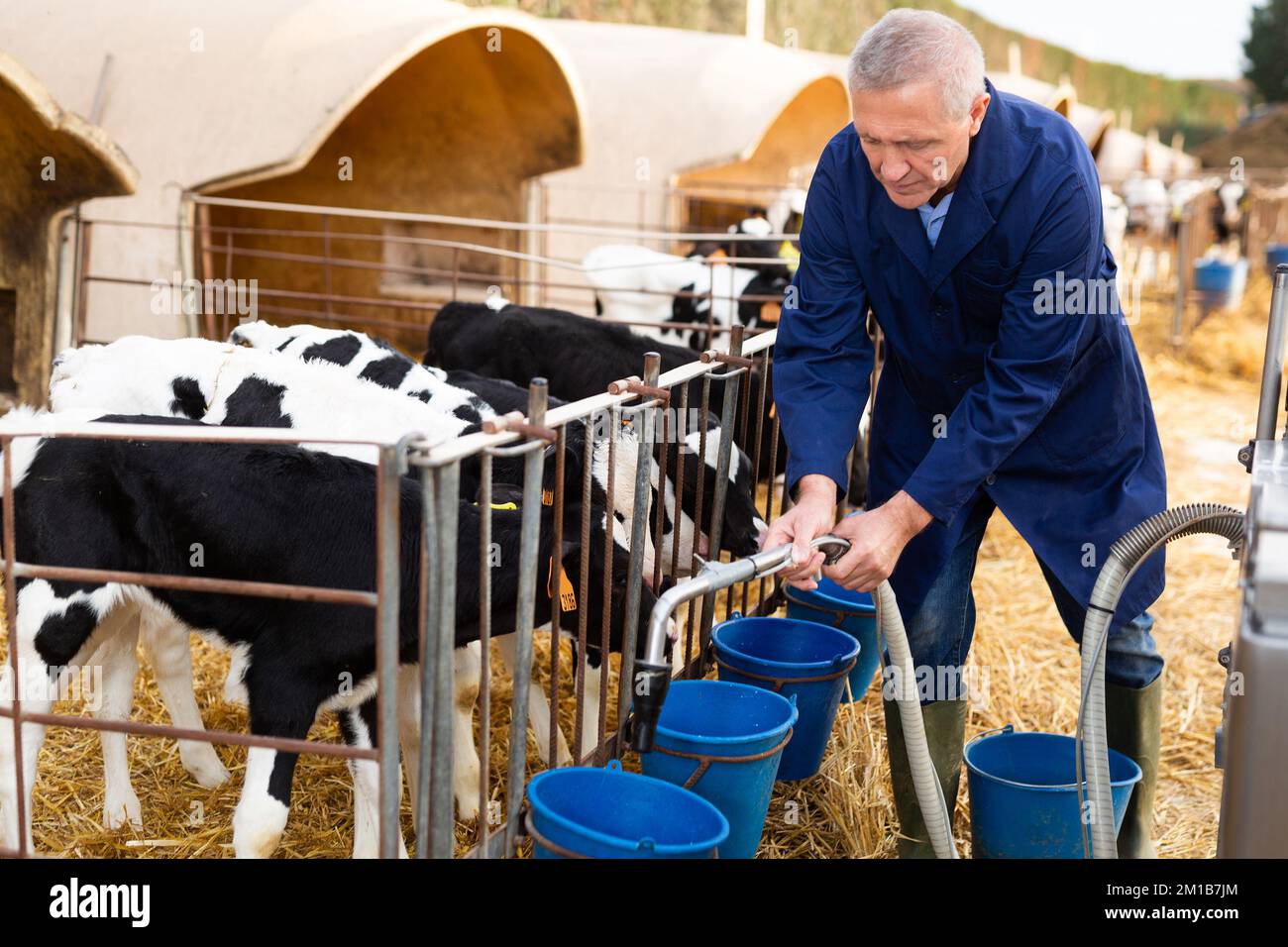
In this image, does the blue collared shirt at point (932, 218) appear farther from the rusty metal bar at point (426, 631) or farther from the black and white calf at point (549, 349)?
the black and white calf at point (549, 349)

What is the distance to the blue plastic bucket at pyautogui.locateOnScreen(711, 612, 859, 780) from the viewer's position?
3732 mm

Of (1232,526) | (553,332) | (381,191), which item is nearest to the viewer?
(1232,526)

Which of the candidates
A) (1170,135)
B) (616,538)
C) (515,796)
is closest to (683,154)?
(616,538)

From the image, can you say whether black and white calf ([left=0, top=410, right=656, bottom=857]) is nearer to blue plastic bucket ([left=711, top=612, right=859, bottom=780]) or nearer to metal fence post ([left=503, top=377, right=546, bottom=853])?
metal fence post ([left=503, top=377, right=546, bottom=853])

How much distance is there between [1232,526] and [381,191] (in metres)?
10.9

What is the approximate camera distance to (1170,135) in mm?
58312

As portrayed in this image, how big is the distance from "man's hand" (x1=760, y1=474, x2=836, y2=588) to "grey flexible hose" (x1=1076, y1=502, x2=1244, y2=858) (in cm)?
58

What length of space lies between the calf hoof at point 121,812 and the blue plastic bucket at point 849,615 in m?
2.22

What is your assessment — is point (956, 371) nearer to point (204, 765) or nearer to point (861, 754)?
point (861, 754)

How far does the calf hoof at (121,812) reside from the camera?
12.7ft

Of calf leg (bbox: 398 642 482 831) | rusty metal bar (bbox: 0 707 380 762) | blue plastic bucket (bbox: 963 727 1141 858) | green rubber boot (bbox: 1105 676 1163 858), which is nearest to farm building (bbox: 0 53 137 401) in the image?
calf leg (bbox: 398 642 482 831)

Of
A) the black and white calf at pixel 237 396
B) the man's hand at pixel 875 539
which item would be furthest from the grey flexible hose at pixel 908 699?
the black and white calf at pixel 237 396

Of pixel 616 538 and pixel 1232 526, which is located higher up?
pixel 1232 526
